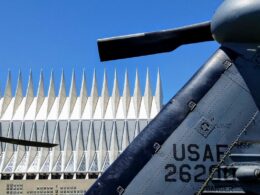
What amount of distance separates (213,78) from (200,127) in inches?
24.5

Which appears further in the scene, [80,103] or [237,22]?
[80,103]

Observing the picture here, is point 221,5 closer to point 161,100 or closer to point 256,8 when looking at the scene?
point 256,8

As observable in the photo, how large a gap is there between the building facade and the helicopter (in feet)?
217

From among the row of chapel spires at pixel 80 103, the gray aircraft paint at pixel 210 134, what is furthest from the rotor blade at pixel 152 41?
the row of chapel spires at pixel 80 103

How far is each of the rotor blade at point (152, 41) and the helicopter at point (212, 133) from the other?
0.25m

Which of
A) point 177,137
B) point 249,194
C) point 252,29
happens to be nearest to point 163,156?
point 177,137

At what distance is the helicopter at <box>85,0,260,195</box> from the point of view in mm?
4391

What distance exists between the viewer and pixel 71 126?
80.4 m

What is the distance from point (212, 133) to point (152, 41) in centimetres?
143

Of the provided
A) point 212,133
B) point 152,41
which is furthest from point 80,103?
point 212,133

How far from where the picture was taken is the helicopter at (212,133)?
4.39 meters

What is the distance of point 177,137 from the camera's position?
455cm

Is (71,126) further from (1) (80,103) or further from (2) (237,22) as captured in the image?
(2) (237,22)

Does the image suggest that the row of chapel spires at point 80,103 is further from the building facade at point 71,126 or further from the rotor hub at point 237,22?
the rotor hub at point 237,22
